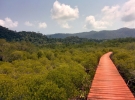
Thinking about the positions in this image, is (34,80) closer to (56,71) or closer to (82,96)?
(56,71)

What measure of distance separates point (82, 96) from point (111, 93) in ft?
5.40

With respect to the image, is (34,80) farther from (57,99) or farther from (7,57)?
(7,57)

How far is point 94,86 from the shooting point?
10883 mm

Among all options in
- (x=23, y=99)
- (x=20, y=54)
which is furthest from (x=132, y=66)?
(x=20, y=54)

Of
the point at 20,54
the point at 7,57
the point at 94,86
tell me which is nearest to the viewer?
the point at 94,86

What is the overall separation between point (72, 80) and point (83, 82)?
2.61 ft

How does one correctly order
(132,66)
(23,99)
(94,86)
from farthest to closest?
(132,66) → (94,86) → (23,99)

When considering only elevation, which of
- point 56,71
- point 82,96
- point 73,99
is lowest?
point 73,99

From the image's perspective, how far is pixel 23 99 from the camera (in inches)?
394

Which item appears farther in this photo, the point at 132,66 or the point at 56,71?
the point at 132,66

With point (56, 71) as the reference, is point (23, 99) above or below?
below

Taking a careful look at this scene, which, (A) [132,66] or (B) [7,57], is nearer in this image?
(A) [132,66]

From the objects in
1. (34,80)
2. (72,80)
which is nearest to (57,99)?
(34,80)

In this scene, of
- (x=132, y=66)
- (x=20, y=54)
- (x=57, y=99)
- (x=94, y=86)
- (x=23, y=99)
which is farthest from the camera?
(x=20, y=54)
